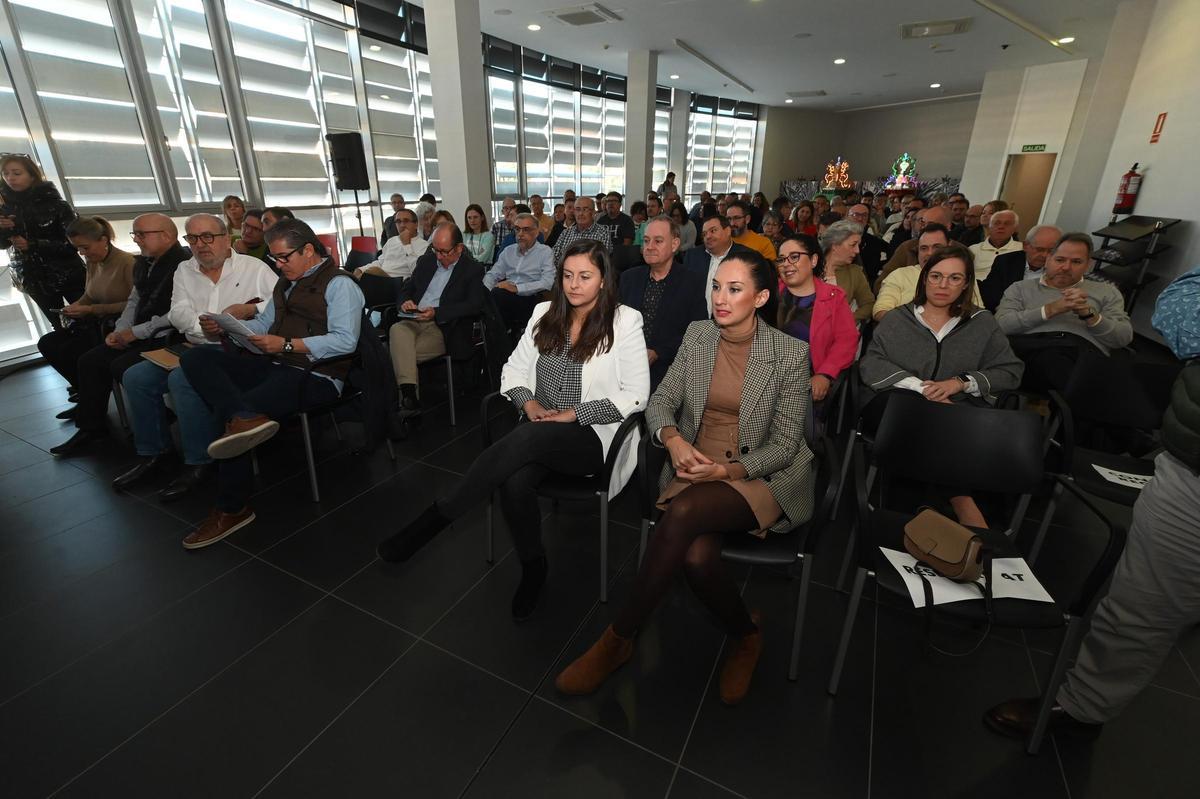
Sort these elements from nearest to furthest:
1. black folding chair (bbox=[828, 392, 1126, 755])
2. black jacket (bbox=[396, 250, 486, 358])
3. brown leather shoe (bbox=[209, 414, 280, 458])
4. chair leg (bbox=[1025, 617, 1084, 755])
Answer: chair leg (bbox=[1025, 617, 1084, 755]), black folding chair (bbox=[828, 392, 1126, 755]), brown leather shoe (bbox=[209, 414, 280, 458]), black jacket (bbox=[396, 250, 486, 358])

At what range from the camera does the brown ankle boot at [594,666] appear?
1.73 meters

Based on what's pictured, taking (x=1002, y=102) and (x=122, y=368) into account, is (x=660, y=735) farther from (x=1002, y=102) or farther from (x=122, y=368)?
(x=1002, y=102)

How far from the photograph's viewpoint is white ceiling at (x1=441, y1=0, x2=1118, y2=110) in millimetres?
7508

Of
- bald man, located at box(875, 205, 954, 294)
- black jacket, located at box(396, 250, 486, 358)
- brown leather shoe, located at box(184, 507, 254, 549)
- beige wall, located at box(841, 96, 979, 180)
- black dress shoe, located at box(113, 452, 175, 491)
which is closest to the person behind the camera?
brown leather shoe, located at box(184, 507, 254, 549)

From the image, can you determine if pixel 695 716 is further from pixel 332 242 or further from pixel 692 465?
pixel 332 242

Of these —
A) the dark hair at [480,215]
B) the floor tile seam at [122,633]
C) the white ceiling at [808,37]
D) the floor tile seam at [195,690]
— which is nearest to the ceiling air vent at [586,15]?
the white ceiling at [808,37]

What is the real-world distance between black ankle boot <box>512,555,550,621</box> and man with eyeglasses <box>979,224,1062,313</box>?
3.61m

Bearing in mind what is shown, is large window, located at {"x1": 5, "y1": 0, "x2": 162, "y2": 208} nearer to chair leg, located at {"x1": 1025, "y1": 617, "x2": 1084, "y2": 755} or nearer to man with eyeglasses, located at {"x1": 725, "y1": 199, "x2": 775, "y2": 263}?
man with eyeglasses, located at {"x1": 725, "y1": 199, "x2": 775, "y2": 263}

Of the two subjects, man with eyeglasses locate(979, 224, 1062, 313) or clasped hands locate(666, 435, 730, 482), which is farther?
man with eyeglasses locate(979, 224, 1062, 313)

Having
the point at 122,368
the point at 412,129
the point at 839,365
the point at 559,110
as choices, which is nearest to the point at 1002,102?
the point at 559,110

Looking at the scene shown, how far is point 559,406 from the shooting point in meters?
2.29

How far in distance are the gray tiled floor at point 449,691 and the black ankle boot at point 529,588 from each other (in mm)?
56

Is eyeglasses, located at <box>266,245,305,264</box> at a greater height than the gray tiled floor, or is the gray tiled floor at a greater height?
eyeglasses, located at <box>266,245,305,264</box>

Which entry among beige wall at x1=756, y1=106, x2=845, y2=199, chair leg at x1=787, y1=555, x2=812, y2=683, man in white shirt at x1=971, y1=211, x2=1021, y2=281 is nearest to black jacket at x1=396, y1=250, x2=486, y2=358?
chair leg at x1=787, y1=555, x2=812, y2=683
